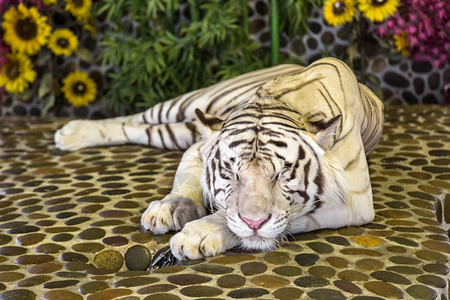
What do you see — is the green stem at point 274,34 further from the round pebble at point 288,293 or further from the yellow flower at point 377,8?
the round pebble at point 288,293

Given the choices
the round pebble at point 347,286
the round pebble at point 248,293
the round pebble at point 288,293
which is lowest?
the round pebble at point 347,286

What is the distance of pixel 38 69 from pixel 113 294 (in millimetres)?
3131

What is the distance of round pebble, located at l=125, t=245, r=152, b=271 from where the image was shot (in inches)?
105

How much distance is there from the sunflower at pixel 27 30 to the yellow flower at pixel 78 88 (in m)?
0.34

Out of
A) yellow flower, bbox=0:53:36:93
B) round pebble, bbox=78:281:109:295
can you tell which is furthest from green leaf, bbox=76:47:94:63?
round pebble, bbox=78:281:109:295

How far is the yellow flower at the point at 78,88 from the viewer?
4977 mm

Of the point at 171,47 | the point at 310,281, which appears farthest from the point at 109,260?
the point at 171,47

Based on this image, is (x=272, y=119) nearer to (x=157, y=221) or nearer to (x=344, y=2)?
(x=157, y=221)

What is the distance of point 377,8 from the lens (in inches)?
175

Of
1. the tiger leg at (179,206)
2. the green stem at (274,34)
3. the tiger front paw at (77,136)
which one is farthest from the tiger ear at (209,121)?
the green stem at (274,34)

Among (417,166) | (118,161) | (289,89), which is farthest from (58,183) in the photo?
(417,166)

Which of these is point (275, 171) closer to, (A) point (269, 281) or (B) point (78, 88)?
(A) point (269, 281)

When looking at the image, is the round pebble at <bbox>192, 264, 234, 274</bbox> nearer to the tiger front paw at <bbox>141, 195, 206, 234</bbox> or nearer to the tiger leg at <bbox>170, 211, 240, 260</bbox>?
the tiger leg at <bbox>170, 211, 240, 260</bbox>

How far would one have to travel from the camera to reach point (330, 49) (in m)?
4.89
